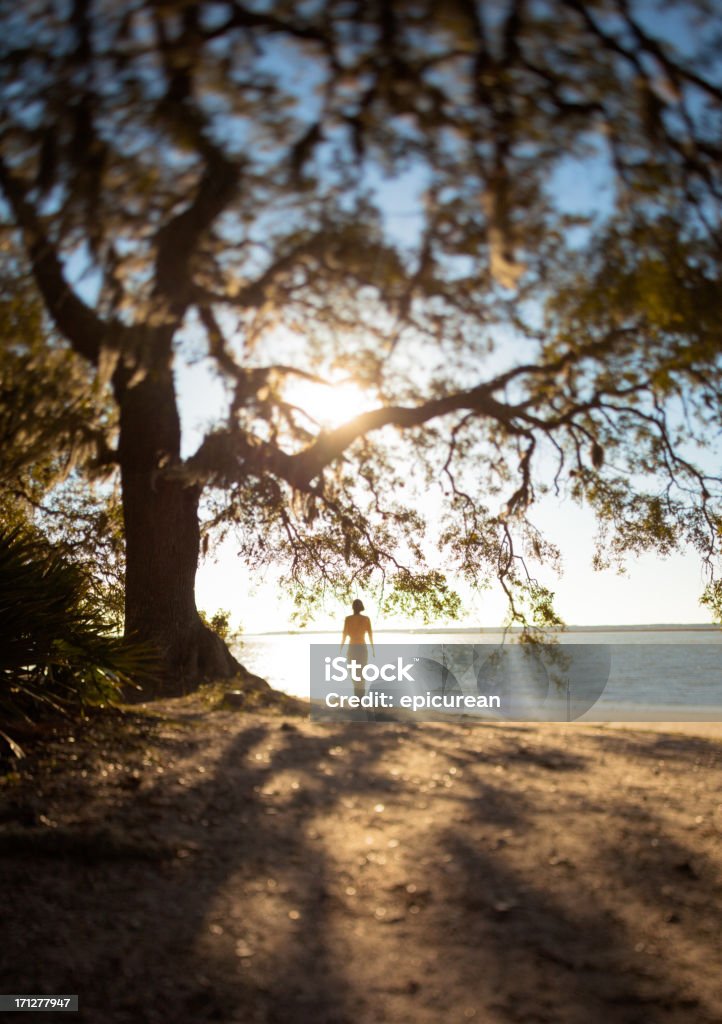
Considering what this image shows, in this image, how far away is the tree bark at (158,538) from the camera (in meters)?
11.8

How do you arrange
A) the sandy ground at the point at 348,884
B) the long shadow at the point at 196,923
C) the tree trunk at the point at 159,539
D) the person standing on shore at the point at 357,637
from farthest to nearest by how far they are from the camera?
the person standing on shore at the point at 357,637 → the tree trunk at the point at 159,539 → the sandy ground at the point at 348,884 → the long shadow at the point at 196,923

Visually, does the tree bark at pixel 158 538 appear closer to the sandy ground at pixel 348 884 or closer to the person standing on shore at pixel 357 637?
the person standing on shore at pixel 357 637

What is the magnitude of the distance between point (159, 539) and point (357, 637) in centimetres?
357

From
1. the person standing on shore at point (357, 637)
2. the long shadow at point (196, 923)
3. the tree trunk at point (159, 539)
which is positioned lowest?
the long shadow at point (196, 923)

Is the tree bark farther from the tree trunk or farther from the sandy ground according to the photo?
the sandy ground

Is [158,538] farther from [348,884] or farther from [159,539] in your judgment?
[348,884]

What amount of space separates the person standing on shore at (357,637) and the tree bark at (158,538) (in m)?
2.35

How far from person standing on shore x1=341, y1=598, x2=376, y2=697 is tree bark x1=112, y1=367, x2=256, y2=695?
2.35m

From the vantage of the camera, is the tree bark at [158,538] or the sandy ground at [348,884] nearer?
the sandy ground at [348,884]

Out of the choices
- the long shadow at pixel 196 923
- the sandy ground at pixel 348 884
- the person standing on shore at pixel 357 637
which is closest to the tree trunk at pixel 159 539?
the person standing on shore at pixel 357 637

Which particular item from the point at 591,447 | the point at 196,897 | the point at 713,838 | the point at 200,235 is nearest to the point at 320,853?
the point at 196,897

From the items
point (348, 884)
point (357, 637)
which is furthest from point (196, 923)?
point (357, 637)

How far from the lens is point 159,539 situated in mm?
11789

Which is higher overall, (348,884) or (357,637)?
(357,637)
